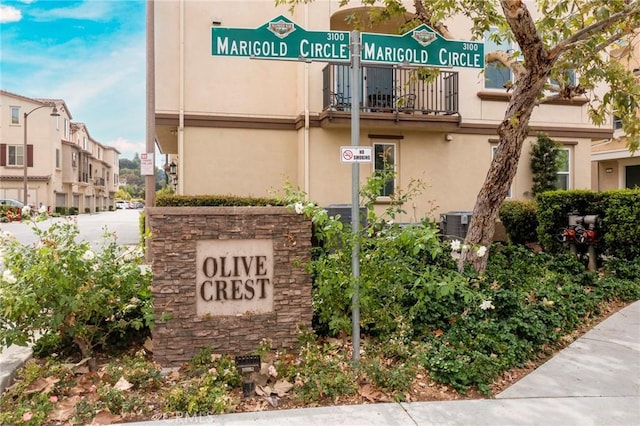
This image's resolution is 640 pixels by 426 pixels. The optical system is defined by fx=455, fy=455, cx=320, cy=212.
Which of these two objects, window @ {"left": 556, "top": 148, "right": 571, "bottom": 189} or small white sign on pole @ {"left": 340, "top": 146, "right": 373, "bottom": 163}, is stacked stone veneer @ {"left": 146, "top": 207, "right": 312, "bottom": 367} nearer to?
small white sign on pole @ {"left": 340, "top": 146, "right": 373, "bottom": 163}

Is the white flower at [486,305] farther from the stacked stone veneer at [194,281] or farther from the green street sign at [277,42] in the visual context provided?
the green street sign at [277,42]

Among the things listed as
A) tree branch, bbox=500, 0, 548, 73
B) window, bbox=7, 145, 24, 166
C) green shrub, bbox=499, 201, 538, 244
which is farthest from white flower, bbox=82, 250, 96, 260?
window, bbox=7, 145, 24, 166

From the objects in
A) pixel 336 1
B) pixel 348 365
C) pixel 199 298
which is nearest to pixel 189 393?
pixel 199 298

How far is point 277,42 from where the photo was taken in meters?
3.97

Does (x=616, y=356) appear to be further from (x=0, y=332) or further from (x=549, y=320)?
(x=0, y=332)

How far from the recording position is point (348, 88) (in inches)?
470

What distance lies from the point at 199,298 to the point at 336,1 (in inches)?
407

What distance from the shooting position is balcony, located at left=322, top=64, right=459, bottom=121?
11.7 metres

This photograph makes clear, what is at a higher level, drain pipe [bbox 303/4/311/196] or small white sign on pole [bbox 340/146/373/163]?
drain pipe [bbox 303/4/311/196]

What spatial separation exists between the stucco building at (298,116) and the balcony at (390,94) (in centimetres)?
3

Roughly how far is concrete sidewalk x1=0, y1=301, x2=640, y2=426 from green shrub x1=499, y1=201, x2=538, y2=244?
6.45 meters

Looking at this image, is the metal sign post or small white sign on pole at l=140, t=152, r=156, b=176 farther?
small white sign on pole at l=140, t=152, r=156, b=176

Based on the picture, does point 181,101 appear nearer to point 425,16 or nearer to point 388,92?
point 388,92

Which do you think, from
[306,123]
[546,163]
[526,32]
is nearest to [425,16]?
[526,32]
